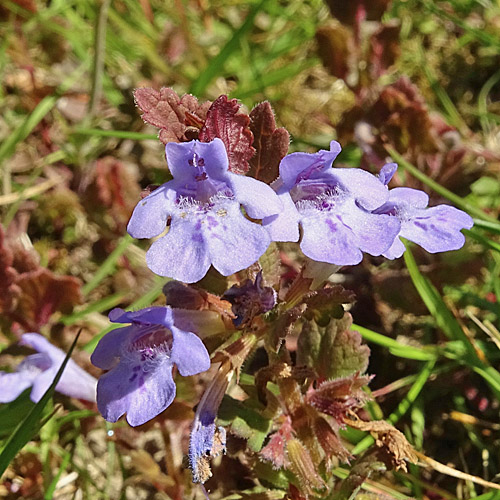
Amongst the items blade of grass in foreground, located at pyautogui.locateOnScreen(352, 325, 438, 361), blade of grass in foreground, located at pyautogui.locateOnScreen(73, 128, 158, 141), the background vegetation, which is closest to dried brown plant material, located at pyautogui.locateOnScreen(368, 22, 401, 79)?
the background vegetation

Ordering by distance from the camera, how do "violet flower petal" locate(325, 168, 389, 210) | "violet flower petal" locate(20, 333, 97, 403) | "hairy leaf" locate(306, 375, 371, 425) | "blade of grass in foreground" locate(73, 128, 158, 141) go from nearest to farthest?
1. "violet flower petal" locate(325, 168, 389, 210)
2. "hairy leaf" locate(306, 375, 371, 425)
3. "violet flower petal" locate(20, 333, 97, 403)
4. "blade of grass in foreground" locate(73, 128, 158, 141)

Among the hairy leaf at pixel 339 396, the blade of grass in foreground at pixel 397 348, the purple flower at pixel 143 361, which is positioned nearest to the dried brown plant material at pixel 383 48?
the blade of grass in foreground at pixel 397 348

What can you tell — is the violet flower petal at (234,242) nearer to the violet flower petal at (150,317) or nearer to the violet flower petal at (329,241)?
the violet flower petal at (329,241)

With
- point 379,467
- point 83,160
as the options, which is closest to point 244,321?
point 379,467

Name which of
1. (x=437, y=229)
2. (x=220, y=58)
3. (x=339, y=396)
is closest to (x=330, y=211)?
(x=437, y=229)

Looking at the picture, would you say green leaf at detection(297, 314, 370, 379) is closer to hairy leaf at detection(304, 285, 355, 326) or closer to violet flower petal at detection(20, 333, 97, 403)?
hairy leaf at detection(304, 285, 355, 326)

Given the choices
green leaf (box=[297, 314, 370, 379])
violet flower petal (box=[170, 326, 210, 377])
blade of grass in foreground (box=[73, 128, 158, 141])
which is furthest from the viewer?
blade of grass in foreground (box=[73, 128, 158, 141])

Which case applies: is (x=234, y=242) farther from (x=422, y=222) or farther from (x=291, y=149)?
(x=291, y=149)
